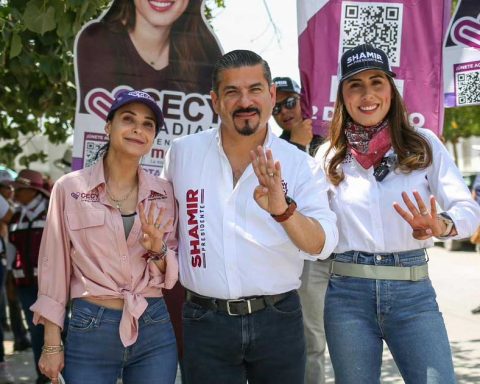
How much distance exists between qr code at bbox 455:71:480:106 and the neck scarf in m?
1.57

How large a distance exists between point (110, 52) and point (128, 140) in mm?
1430

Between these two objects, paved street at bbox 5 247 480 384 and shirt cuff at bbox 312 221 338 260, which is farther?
paved street at bbox 5 247 480 384

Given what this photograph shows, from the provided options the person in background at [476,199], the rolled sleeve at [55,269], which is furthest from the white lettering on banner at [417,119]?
the rolled sleeve at [55,269]

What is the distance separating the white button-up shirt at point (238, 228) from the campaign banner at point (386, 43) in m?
1.46

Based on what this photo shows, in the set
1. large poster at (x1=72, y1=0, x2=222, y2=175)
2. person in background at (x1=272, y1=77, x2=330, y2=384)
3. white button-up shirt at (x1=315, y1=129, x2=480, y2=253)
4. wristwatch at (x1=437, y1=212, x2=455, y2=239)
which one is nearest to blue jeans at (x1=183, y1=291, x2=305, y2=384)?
white button-up shirt at (x1=315, y1=129, x2=480, y2=253)

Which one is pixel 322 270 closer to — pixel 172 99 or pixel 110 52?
pixel 172 99

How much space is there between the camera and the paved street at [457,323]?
7162 millimetres

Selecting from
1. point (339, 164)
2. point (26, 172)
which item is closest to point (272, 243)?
point (339, 164)

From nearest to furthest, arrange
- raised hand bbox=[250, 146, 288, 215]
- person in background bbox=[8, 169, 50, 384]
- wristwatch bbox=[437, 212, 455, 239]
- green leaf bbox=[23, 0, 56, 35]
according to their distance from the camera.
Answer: raised hand bbox=[250, 146, 288, 215], wristwatch bbox=[437, 212, 455, 239], green leaf bbox=[23, 0, 56, 35], person in background bbox=[8, 169, 50, 384]

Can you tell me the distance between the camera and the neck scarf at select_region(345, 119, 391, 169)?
3.51 meters

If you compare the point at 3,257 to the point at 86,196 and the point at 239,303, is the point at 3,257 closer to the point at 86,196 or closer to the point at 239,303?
the point at 86,196

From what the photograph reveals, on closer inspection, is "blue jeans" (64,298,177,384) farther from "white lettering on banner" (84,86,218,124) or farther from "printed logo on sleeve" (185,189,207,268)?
"white lettering on banner" (84,86,218,124)

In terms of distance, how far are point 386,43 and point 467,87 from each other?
1.96 feet

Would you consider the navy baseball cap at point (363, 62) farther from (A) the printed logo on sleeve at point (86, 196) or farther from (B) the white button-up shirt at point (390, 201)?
(A) the printed logo on sleeve at point (86, 196)
